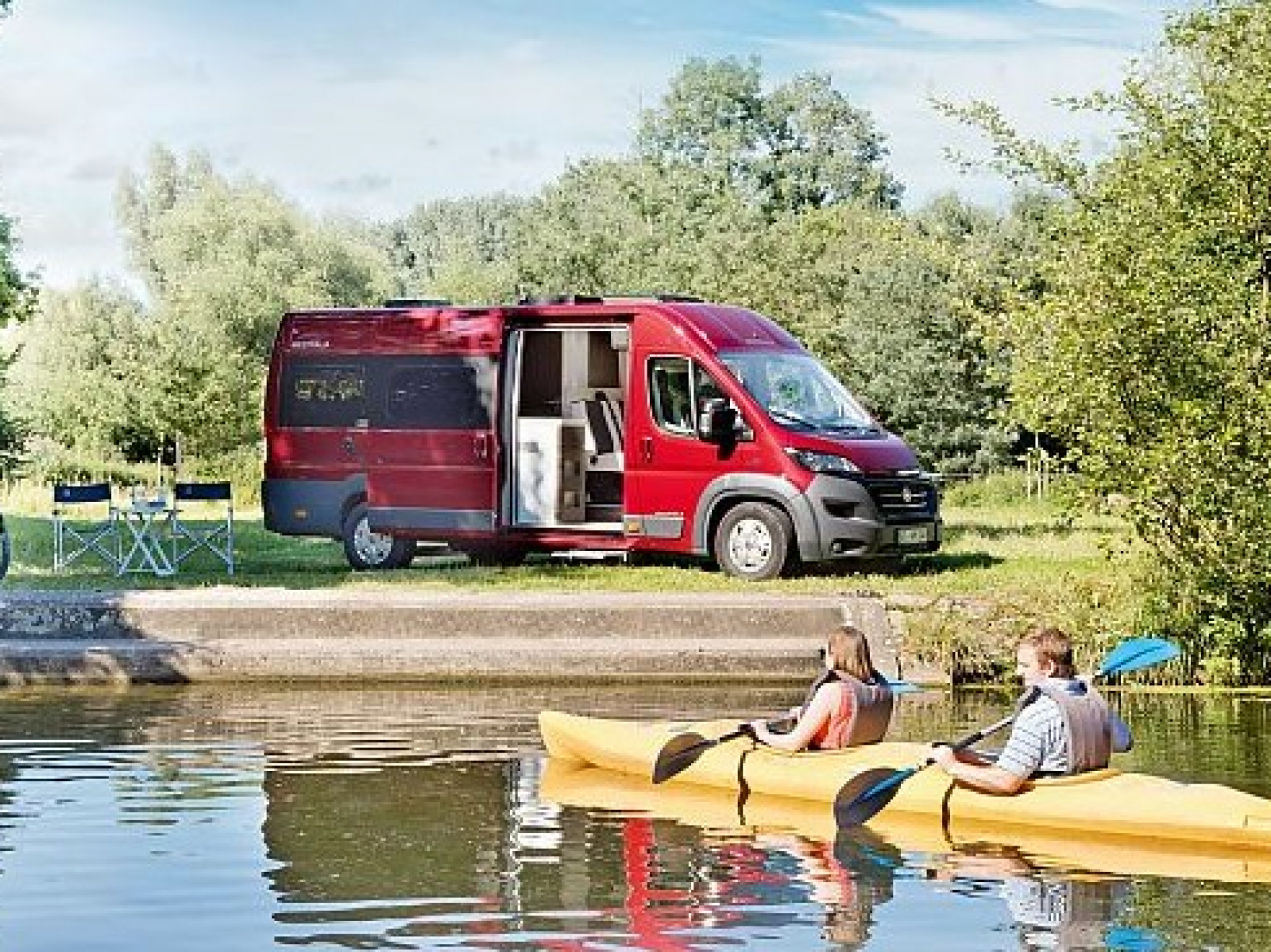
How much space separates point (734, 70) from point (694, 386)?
180ft

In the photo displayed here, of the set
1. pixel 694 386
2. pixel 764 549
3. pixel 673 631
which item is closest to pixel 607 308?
pixel 694 386

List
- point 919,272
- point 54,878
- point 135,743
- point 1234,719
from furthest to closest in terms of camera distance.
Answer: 1. point 919,272
2. point 1234,719
3. point 135,743
4. point 54,878

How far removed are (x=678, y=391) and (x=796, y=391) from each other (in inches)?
45.5

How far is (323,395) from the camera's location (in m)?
28.4

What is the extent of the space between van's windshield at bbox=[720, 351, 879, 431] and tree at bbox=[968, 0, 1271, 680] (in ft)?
15.2

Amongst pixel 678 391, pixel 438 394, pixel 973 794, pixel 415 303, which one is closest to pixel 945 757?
pixel 973 794

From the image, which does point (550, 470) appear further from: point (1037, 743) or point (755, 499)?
point (1037, 743)

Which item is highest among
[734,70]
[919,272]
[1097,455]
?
[734,70]

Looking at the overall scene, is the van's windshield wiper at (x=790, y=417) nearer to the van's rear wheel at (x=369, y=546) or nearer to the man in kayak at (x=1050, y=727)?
the van's rear wheel at (x=369, y=546)

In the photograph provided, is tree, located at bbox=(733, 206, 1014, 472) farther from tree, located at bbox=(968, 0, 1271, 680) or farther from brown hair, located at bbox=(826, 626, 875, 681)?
brown hair, located at bbox=(826, 626, 875, 681)

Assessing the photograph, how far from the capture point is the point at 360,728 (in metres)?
18.3

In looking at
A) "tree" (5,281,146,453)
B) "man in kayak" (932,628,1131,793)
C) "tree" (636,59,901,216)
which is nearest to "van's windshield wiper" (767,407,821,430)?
"man in kayak" (932,628,1131,793)

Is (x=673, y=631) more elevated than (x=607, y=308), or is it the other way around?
(x=607, y=308)

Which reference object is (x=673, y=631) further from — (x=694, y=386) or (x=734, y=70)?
(x=734, y=70)
